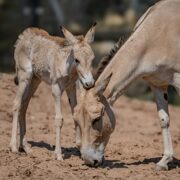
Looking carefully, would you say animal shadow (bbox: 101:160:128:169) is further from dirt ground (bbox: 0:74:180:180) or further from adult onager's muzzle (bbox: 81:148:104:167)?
adult onager's muzzle (bbox: 81:148:104:167)

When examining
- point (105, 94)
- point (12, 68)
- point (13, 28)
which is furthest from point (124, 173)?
point (13, 28)

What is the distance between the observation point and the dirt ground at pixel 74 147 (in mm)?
8312

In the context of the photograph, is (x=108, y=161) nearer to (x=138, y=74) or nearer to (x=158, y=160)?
(x=158, y=160)

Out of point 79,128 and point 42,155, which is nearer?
point 79,128

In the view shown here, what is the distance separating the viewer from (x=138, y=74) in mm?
8719

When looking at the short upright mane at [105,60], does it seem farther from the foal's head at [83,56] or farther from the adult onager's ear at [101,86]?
the adult onager's ear at [101,86]

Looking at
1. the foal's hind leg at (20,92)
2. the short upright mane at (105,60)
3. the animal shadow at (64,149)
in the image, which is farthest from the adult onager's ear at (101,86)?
the foal's hind leg at (20,92)

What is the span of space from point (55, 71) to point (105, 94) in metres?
1.15

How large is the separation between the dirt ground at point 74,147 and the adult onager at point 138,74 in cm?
34

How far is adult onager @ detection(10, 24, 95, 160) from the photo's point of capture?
872 cm

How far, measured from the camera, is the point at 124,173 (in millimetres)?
8477

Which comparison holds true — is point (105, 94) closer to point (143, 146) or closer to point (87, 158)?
point (87, 158)

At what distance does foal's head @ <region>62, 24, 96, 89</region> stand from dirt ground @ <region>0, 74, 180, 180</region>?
121 cm

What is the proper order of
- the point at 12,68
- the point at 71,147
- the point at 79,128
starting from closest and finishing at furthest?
the point at 79,128, the point at 71,147, the point at 12,68
